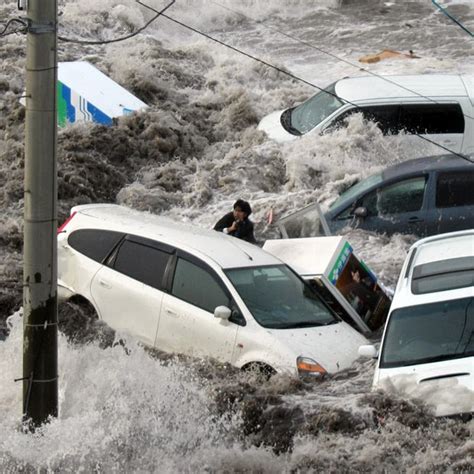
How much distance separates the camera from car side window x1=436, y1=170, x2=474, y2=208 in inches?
582

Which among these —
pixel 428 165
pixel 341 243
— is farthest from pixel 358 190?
pixel 341 243

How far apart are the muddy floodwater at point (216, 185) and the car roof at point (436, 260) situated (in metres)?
0.90

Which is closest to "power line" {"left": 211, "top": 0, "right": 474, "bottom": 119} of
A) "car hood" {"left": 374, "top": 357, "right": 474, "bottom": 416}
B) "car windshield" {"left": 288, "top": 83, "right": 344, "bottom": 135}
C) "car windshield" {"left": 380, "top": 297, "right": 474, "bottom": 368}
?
"car windshield" {"left": 288, "top": 83, "right": 344, "bottom": 135}

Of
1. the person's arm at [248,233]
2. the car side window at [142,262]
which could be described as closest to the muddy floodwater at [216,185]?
the car side window at [142,262]

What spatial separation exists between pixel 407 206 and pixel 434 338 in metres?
5.34

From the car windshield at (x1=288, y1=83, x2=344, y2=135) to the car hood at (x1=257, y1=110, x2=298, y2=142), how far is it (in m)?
0.14

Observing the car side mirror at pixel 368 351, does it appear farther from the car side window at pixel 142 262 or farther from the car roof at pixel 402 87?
the car roof at pixel 402 87

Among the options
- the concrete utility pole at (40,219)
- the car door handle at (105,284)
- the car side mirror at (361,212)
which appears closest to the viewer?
the concrete utility pole at (40,219)

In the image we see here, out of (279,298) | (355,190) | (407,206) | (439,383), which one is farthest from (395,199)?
(439,383)

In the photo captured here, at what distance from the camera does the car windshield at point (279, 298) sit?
1143cm

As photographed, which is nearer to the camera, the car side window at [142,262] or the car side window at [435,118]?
the car side window at [142,262]

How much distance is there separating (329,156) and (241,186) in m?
1.48

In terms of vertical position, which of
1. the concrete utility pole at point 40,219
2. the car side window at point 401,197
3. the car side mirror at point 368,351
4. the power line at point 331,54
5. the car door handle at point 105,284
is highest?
the concrete utility pole at point 40,219

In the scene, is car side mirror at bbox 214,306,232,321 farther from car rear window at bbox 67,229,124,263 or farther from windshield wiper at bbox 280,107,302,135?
windshield wiper at bbox 280,107,302,135
